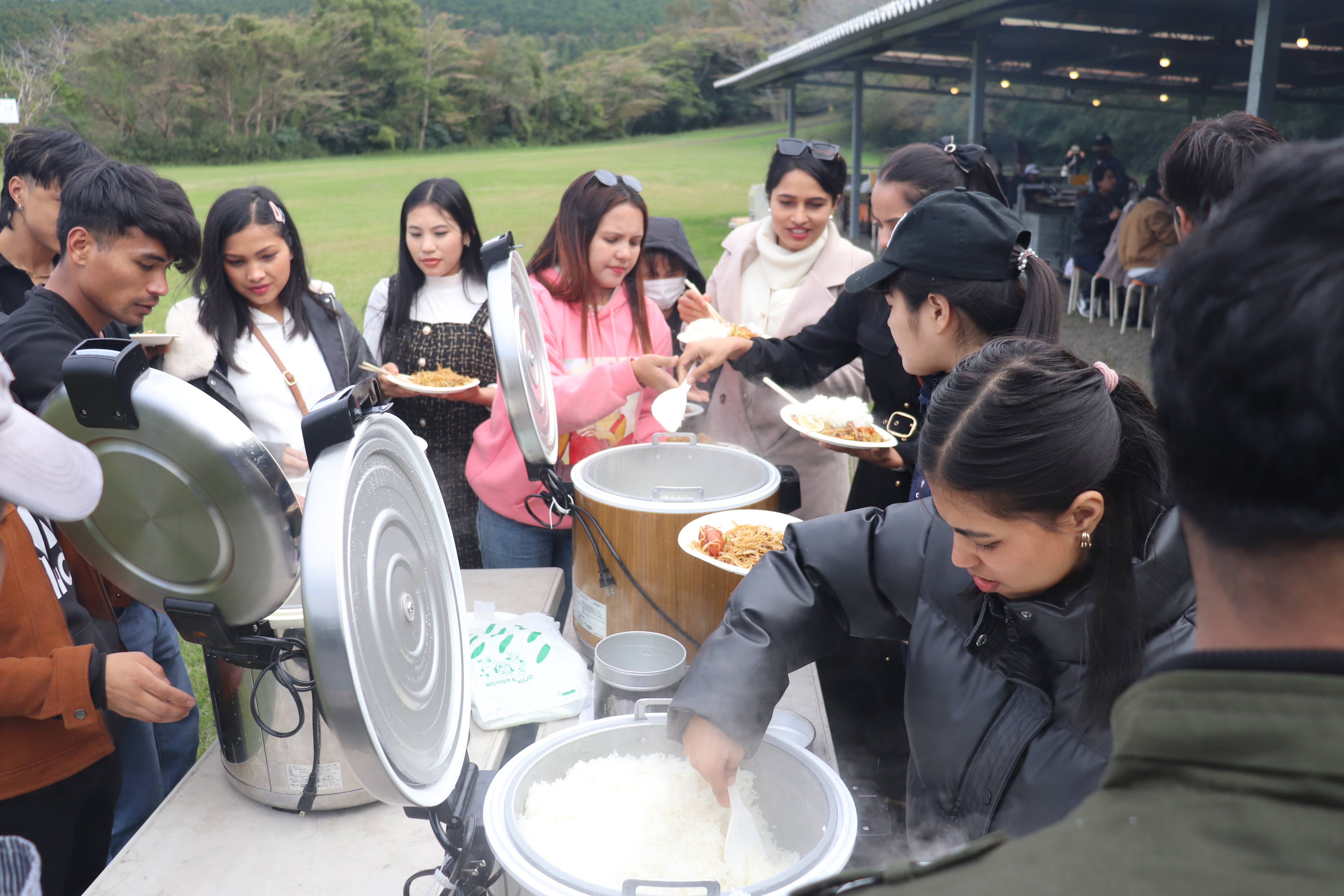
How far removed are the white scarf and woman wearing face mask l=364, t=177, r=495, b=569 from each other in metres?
1.11

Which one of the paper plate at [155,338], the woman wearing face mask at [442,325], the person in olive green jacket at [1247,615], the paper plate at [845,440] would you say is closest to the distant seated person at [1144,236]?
the paper plate at [845,440]

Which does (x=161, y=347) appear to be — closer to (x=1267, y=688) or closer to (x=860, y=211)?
(x=1267, y=688)

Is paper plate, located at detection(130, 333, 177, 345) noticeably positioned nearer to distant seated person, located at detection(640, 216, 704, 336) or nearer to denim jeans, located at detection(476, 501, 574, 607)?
denim jeans, located at detection(476, 501, 574, 607)

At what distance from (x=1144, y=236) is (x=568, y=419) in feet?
29.1

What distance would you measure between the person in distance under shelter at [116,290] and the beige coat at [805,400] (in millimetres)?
1923

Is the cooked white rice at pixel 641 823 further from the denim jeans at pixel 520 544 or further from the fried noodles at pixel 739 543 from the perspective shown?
the denim jeans at pixel 520 544

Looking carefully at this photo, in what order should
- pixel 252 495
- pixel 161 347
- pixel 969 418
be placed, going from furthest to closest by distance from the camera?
pixel 161 347 → pixel 969 418 → pixel 252 495

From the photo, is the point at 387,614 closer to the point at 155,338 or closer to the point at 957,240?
the point at 957,240

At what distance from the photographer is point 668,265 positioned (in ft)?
13.8

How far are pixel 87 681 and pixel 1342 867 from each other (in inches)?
77.1

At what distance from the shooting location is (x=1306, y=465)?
49cm

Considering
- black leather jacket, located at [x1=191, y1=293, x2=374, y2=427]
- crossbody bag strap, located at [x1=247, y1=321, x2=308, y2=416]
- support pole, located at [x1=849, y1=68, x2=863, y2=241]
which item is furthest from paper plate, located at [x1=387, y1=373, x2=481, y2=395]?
support pole, located at [x1=849, y1=68, x2=863, y2=241]

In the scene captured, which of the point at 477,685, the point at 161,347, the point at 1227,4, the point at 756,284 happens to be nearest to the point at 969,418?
the point at 477,685

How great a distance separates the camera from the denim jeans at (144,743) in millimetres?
2332
